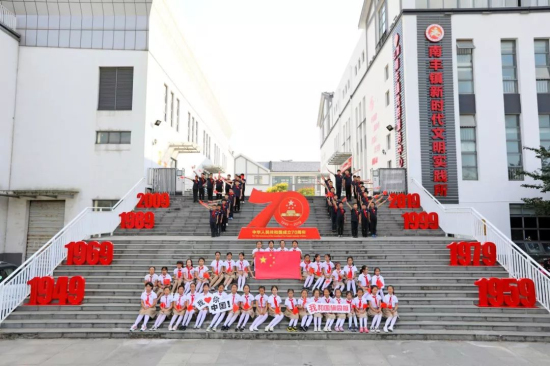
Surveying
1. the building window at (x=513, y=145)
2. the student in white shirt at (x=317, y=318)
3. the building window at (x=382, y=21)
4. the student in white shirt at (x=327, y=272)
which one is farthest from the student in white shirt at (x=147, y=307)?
the building window at (x=382, y=21)

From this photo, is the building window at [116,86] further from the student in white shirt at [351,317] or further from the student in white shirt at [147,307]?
the student in white shirt at [351,317]

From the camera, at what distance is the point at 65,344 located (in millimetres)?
8344

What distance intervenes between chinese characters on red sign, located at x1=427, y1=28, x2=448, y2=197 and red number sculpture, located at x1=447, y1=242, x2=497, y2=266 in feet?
23.1

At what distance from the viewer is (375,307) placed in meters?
9.02

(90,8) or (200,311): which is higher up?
(90,8)

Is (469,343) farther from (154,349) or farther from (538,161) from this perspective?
(538,161)

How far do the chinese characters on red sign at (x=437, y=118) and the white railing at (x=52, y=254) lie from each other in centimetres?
1475

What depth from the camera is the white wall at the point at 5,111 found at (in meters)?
18.3

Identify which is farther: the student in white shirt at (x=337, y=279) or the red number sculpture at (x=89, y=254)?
the red number sculpture at (x=89, y=254)

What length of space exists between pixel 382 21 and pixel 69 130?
19.3 m

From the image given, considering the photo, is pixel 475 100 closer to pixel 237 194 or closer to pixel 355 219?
pixel 355 219

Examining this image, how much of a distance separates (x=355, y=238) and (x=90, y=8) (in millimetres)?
17468

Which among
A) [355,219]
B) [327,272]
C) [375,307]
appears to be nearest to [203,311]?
[327,272]

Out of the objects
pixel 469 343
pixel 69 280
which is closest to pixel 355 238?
pixel 469 343
